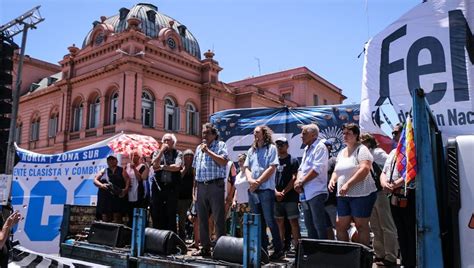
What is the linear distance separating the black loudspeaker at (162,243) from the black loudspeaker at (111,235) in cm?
78

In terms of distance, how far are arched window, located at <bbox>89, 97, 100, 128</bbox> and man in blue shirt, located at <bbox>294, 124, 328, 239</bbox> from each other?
21.9 metres

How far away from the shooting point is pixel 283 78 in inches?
1367

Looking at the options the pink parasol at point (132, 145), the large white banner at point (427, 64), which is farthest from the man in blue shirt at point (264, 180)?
the pink parasol at point (132, 145)

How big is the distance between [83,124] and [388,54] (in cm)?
2314

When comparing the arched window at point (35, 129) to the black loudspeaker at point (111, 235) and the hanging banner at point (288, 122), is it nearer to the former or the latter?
the hanging banner at point (288, 122)

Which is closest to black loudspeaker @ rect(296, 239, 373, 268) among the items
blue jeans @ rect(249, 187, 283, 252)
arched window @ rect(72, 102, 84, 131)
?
→ blue jeans @ rect(249, 187, 283, 252)

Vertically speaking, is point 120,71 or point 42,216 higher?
point 120,71

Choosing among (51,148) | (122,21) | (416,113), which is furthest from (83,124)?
(416,113)

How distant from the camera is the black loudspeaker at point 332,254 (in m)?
3.28

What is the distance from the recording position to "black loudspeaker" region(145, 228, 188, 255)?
4.50m

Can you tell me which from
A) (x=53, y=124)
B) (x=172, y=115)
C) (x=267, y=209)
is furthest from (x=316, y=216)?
(x=53, y=124)

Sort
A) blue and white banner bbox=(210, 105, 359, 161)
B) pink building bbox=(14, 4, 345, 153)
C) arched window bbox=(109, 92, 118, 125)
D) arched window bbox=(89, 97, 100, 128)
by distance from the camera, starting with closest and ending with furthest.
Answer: blue and white banner bbox=(210, 105, 359, 161)
pink building bbox=(14, 4, 345, 153)
arched window bbox=(109, 92, 118, 125)
arched window bbox=(89, 97, 100, 128)

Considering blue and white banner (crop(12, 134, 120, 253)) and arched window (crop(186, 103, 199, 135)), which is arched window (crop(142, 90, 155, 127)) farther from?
blue and white banner (crop(12, 134, 120, 253))

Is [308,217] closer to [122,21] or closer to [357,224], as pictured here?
[357,224]
